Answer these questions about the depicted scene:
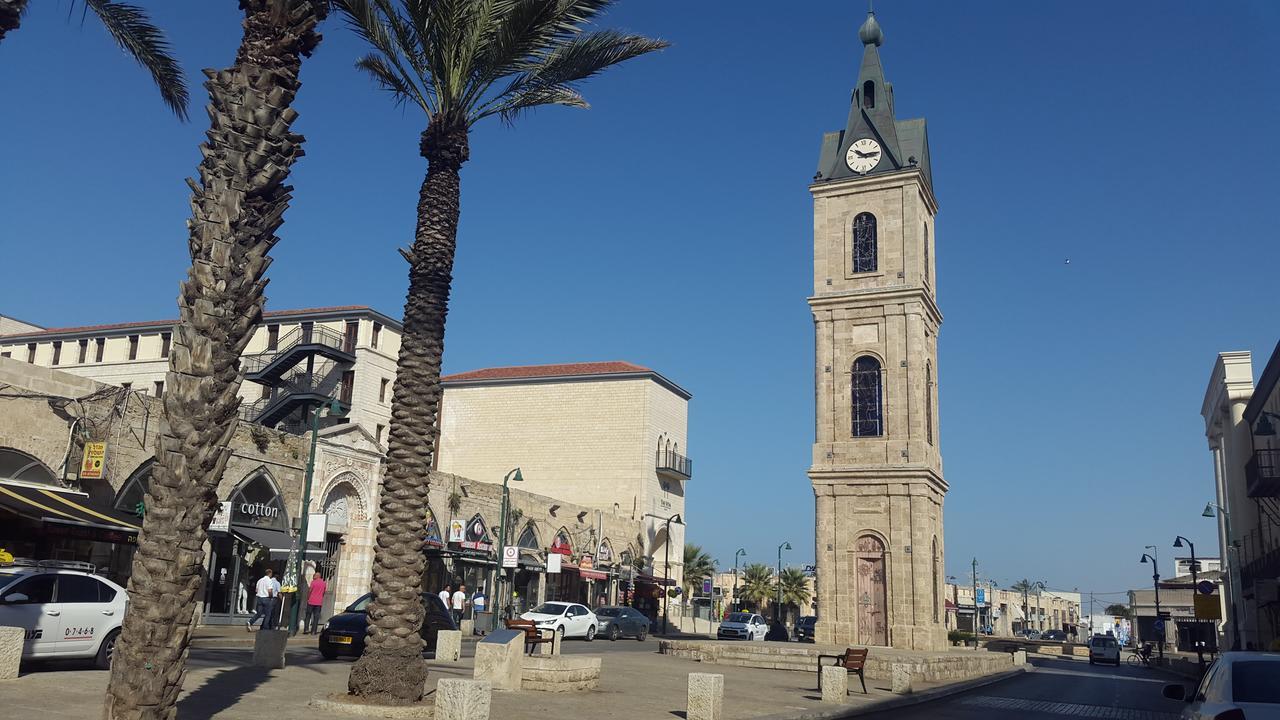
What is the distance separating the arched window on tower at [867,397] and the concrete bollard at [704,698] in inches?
929

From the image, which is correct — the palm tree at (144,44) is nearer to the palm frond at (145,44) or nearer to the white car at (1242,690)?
the palm frond at (145,44)

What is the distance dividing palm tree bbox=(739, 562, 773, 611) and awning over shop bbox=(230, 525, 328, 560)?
50131mm

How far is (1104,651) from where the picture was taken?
49.1 m

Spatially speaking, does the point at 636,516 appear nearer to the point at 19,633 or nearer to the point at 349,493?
the point at 349,493

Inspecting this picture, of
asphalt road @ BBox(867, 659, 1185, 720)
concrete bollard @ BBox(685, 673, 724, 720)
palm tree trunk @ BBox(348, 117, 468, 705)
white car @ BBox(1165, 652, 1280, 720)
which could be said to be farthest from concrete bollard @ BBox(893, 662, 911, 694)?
white car @ BBox(1165, 652, 1280, 720)

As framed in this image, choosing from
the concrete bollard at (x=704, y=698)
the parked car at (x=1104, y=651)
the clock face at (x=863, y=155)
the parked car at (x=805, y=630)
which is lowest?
the parked car at (x=1104, y=651)

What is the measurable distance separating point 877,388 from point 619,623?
14604mm

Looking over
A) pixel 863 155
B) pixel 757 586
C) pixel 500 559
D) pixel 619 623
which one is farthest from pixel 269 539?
pixel 757 586

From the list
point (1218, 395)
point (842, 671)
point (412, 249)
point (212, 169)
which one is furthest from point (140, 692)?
point (1218, 395)

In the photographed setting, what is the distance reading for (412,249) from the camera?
1425 cm

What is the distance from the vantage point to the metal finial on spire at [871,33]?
4125 centimetres

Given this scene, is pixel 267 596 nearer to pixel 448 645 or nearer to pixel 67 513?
pixel 67 513

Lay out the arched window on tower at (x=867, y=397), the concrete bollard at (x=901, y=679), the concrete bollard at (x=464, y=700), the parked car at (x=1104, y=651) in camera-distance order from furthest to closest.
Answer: the parked car at (x=1104, y=651), the arched window on tower at (x=867, y=397), the concrete bollard at (x=901, y=679), the concrete bollard at (x=464, y=700)

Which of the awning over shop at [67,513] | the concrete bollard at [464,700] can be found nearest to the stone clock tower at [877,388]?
the awning over shop at [67,513]
